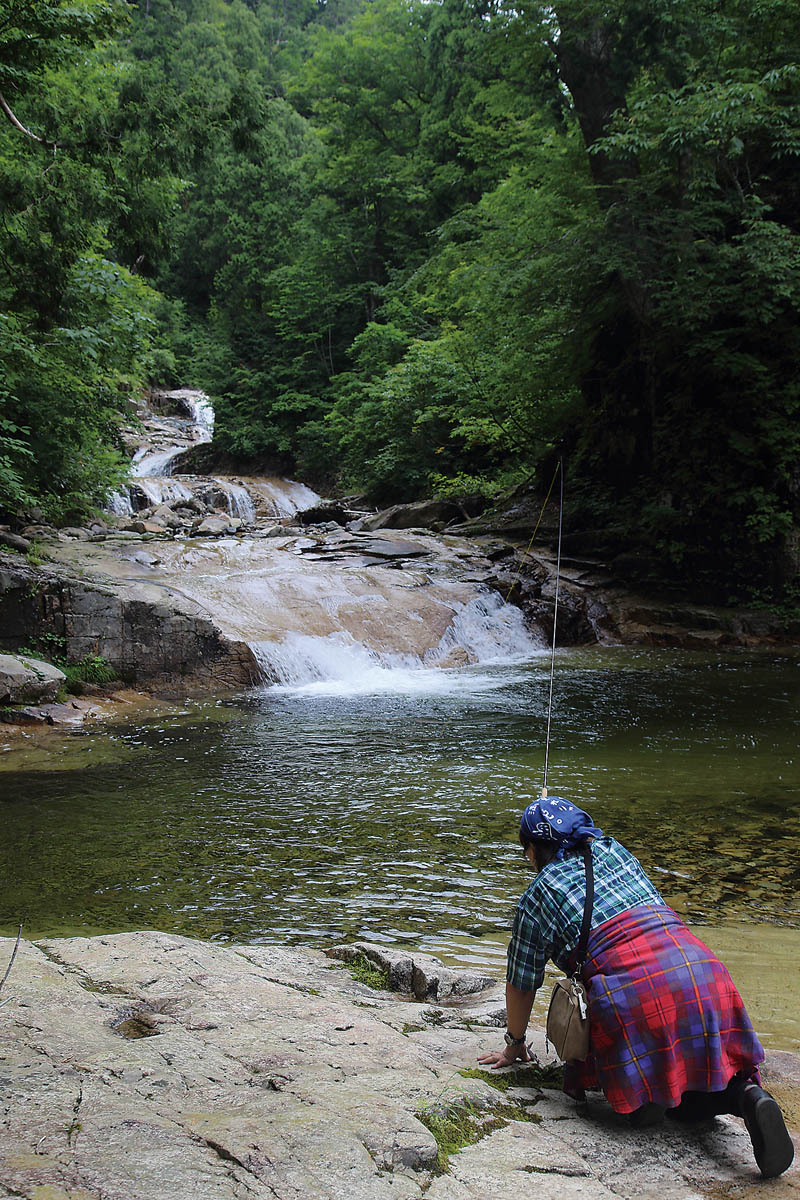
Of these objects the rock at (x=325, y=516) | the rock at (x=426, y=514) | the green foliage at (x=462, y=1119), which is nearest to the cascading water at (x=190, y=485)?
the rock at (x=325, y=516)

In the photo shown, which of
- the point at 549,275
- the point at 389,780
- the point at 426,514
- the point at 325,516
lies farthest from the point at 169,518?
the point at 389,780

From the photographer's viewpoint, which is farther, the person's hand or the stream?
the stream

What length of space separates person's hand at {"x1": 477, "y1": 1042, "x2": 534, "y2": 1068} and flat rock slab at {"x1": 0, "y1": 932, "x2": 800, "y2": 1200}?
0.14ft

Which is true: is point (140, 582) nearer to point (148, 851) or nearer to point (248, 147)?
point (248, 147)

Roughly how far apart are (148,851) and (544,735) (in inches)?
165

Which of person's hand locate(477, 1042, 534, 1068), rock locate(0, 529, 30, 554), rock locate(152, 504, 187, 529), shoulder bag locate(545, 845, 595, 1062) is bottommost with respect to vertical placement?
person's hand locate(477, 1042, 534, 1068)

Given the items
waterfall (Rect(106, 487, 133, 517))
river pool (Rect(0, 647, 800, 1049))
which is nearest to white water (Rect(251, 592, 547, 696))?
river pool (Rect(0, 647, 800, 1049))

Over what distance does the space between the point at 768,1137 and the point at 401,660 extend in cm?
1034

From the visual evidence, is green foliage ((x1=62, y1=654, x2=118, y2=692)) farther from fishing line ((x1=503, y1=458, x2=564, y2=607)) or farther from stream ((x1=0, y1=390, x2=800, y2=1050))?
fishing line ((x1=503, y1=458, x2=564, y2=607))

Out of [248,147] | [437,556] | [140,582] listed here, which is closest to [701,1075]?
[248,147]

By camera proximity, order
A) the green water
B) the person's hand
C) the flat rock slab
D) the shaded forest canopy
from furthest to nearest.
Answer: the shaded forest canopy
the green water
the person's hand
the flat rock slab

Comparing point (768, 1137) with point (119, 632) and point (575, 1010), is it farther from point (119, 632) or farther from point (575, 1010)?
point (119, 632)

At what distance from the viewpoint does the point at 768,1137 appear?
192 cm

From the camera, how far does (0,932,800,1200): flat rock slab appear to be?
170cm
